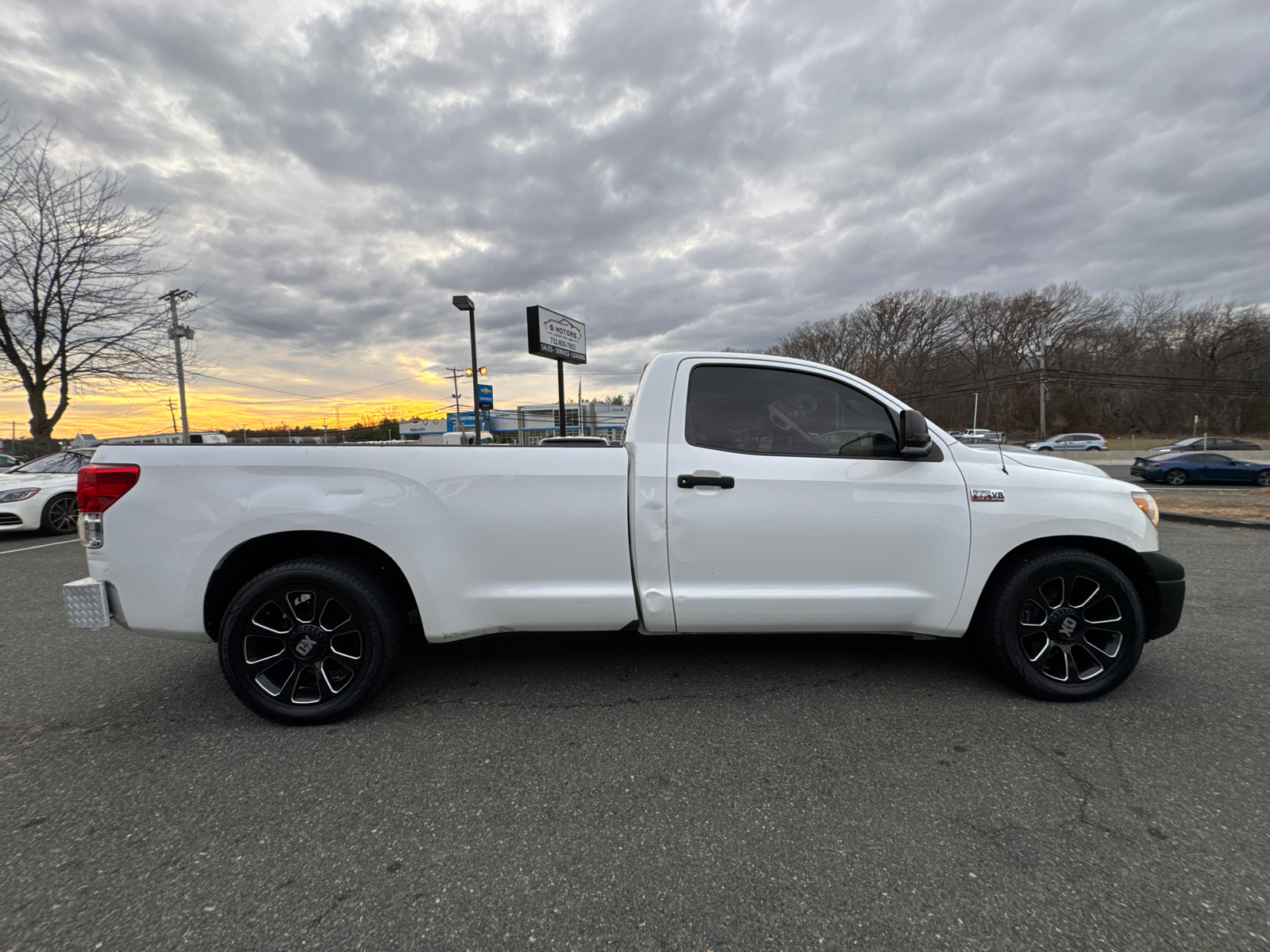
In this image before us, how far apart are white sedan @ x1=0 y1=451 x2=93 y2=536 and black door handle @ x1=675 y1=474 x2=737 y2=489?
9.60 m

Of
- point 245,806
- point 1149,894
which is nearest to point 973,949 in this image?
point 1149,894

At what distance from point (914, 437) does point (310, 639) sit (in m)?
3.07

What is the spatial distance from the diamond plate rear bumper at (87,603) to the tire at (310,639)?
0.57 metres

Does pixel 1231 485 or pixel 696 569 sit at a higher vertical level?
pixel 696 569

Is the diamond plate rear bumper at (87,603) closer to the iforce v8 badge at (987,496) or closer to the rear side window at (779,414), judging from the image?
the rear side window at (779,414)

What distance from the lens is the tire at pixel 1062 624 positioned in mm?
2844

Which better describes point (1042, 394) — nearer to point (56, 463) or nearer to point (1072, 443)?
point (1072, 443)

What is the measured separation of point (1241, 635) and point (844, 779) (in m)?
3.59

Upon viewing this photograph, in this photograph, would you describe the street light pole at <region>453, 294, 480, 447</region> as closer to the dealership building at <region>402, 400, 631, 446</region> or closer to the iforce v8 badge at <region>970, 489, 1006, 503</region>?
the dealership building at <region>402, 400, 631, 446</region>

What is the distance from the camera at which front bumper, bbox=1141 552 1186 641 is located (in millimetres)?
2867

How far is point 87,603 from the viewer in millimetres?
2607


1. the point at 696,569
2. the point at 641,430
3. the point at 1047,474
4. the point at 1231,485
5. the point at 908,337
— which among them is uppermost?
the point at 908,337

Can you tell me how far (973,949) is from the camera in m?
1.51

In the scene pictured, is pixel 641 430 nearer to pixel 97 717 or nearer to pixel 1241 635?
pixel 97 717
